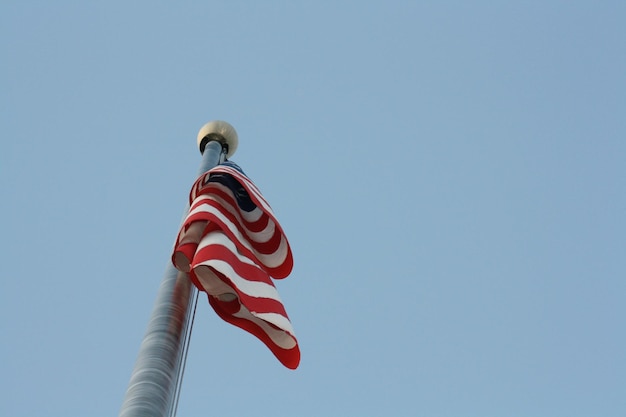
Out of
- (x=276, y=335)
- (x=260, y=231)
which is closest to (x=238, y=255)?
(x=276, y=335)

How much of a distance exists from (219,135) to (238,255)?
18.0 feet

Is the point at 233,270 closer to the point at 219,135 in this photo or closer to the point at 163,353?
the point at 163,353

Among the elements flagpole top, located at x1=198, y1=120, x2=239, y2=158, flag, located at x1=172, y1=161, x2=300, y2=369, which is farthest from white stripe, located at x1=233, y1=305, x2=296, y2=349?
flagpole top, located at x1=198, y1=120, x2=239, y2=158

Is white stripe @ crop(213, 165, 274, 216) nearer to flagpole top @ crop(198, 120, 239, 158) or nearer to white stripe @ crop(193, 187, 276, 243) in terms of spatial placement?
white stripe @ crop(193, 187, 276, 243)

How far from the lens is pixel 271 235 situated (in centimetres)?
961

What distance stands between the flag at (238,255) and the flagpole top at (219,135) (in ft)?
12.1

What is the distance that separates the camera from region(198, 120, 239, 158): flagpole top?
13.5m

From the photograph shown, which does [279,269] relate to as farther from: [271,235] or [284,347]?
[284,347]

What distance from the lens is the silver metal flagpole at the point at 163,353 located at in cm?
628

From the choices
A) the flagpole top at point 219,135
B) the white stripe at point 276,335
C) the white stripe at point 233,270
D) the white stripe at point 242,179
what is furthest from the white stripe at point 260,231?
the flagpole top at point 219,135

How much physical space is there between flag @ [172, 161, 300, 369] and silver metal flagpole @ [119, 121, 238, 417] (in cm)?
23

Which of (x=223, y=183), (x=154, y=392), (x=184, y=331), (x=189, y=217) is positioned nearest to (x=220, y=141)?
(x=223, y=183)

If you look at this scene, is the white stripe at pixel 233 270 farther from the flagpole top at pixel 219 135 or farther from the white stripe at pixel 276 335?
the flagpole top at pixel 219 135

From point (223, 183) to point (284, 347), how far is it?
7.46ft
